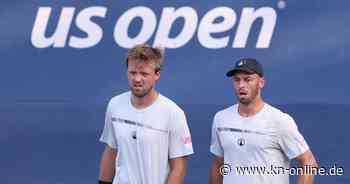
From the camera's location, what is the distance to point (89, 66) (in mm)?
3826

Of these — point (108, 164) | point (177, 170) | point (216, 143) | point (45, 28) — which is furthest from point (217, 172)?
point (45, 28)

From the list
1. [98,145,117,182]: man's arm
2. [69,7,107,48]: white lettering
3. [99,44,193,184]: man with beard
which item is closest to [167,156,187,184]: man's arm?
[99,44,193,184]: man with beard

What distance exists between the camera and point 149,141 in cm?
309

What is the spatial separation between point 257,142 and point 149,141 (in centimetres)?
45

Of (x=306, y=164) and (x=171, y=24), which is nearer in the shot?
(x=306, y=164)

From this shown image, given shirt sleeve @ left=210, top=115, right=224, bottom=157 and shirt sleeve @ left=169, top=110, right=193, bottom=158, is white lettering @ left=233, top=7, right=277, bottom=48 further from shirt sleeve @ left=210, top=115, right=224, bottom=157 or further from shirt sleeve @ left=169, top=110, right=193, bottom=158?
shirt sleeve @ left=169, top=110, right=193, bottom=158

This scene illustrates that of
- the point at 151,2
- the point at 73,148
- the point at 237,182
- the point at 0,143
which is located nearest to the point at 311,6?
the point at 151,2

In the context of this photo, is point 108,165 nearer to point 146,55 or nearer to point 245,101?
point 146,55

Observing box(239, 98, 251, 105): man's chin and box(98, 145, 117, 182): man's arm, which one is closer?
box(239, 98, 251, 105): man's chin

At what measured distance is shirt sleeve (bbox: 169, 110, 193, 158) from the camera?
3.12 meters

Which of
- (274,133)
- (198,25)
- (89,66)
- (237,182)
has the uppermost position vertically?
(198,25)

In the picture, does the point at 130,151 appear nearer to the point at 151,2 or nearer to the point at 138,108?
the point at 138,108

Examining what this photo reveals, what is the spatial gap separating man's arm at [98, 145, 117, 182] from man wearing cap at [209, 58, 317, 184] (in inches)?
19.6

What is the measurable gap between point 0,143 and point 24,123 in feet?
0.57
